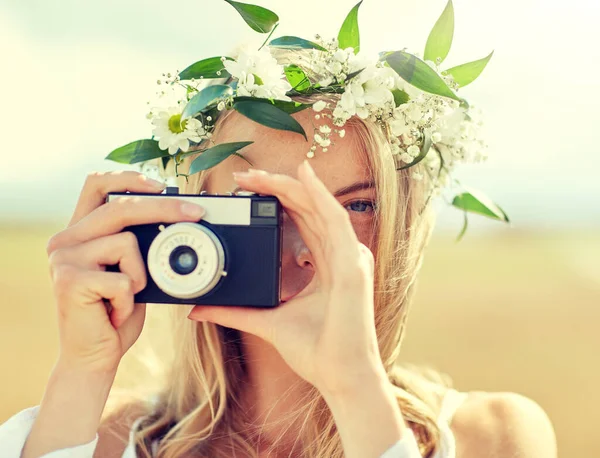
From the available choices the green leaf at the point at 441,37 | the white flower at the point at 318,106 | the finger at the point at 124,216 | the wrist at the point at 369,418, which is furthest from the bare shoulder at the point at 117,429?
the green leaf at the point at 441,37

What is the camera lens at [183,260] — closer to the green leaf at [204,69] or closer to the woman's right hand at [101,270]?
the woman's right hand at [101,270]

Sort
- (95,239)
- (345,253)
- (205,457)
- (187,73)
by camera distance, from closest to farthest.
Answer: (345,253) < (95,239) < (187,73) < (205,457)

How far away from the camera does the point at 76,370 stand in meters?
1.72

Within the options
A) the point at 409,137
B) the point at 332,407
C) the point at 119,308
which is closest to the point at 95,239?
the point at 119,308

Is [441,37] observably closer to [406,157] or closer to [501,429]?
[406,157]

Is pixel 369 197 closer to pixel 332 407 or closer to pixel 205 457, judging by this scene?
pixel 332 407

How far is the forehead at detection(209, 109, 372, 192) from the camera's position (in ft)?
6.38

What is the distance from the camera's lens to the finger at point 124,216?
1614 millimetres

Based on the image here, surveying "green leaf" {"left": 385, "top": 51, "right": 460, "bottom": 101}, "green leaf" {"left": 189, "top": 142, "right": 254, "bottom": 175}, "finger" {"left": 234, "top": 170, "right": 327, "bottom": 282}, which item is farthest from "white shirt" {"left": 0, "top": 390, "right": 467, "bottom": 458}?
"green leaf" {"left": 385, "top": 51, "right": 460, "bottom": 101}

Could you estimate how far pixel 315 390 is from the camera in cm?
212

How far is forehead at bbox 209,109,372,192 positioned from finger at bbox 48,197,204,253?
39cm

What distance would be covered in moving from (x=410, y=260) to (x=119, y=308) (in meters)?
0.99

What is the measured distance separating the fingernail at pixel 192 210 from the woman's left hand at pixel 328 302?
130mm

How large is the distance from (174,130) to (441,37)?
0.90 metres
